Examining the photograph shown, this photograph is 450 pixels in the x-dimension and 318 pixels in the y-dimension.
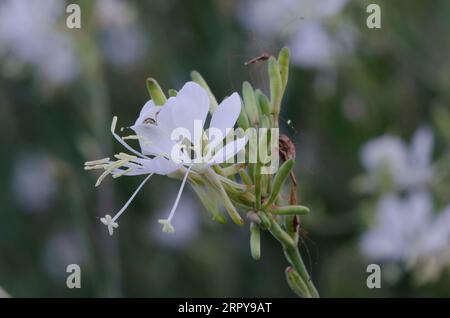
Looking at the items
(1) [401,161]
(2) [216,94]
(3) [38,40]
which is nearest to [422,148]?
(1) [401,161]

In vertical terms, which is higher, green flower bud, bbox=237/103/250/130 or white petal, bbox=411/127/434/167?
green flower bud, bbox=237/103/250/130

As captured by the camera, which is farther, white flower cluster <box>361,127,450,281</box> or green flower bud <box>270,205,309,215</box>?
white flower cluster <box>361,127,450,281</box>

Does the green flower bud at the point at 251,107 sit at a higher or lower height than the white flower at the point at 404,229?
higher

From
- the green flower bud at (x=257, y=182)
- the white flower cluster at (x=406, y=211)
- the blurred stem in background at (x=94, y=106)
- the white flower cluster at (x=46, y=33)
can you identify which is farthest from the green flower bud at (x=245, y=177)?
the white flower cluster at (x=46, y=33)

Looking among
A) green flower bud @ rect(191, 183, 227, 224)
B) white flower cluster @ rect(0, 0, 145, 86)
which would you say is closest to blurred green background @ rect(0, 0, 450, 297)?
white flower cluster @ rect(0, 0, 145, 86)

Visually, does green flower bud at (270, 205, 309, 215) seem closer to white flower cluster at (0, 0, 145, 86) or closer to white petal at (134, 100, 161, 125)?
white petal at (134, 100, 161, 125)

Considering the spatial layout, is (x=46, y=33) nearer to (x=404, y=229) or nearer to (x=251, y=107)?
(x=404, y=229)

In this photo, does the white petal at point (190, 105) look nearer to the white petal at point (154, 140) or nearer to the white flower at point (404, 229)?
the white petal at point (154, 140)
